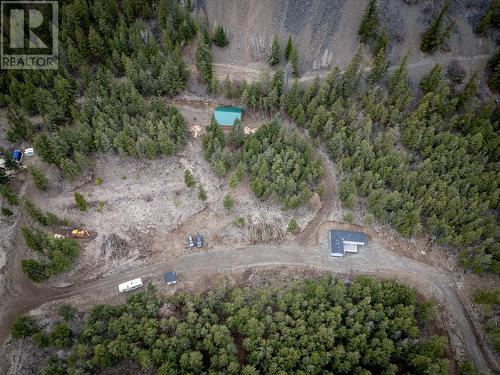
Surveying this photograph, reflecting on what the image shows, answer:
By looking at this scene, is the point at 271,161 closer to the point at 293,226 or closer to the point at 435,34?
the point at 293,226

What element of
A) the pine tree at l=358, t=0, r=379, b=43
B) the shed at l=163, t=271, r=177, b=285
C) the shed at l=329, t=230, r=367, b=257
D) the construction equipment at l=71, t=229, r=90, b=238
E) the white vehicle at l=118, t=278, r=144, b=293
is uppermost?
the pine tree at l=358, t=0, r=379, b=43

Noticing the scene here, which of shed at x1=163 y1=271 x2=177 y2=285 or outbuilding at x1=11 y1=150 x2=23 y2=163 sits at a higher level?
outbuilding at x1=11 y1=150 x2=23 y2=163

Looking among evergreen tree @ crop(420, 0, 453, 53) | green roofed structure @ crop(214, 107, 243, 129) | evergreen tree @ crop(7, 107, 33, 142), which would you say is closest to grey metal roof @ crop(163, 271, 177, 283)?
A: green roofed structure @ crop(214, 107, 243, 129)

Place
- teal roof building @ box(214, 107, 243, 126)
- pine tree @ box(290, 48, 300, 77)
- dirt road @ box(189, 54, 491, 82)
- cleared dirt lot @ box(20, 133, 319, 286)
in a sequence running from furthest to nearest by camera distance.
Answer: dirt road @ box(189, 54, 491, 82) < pine tree @ box(290, 48, 300, 77) < teal roof building @ box(214, 107, 243, 126) < cleared dirt lot @ box(20, 133, 319, 286)

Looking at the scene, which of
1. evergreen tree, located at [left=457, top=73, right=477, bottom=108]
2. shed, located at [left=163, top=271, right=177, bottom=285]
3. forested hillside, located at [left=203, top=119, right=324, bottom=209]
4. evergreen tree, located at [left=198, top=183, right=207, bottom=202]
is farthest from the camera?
evergreen tree, located at [left=457, top=73, right=477, bottom=108]

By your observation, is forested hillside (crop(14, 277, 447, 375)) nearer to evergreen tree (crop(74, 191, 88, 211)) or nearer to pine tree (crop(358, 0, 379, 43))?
evergreen tree (crop(74, 191, 88, 211))

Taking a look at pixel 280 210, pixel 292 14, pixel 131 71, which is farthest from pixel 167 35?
pixel 280 210

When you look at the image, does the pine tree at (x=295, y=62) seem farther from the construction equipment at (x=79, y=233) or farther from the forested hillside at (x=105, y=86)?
the construction equipment at (x=79, y=233)

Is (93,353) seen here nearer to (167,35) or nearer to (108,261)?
(108,261)
